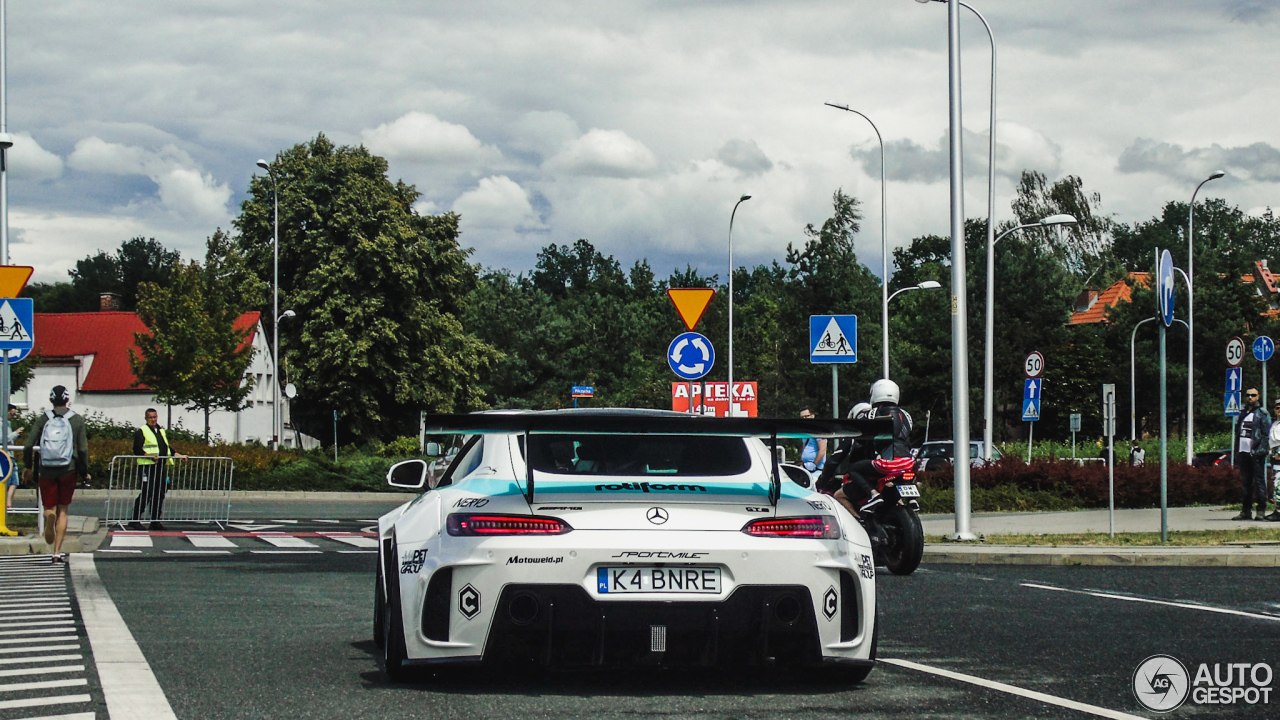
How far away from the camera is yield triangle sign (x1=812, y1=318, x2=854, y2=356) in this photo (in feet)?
64.4

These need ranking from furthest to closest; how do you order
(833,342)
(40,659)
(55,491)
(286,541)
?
(833,342) < (286,541) < (55,491) < (40,659)

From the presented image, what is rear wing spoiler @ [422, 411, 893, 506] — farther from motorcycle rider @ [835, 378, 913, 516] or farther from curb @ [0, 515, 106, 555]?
curb @ [0, 515, 106, 555]

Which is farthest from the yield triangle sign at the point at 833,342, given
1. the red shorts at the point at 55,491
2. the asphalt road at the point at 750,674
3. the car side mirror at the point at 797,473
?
the car side mirror at the point at 797,473

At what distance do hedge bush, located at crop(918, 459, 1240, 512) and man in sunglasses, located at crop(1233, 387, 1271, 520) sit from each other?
4.70 metres

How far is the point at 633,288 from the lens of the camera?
448 feet

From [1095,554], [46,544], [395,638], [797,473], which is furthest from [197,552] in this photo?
[395,638]

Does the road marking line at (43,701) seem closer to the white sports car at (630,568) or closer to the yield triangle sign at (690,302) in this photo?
the white sports car at (630,568)

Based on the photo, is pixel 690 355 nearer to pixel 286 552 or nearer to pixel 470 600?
pixel 286 552

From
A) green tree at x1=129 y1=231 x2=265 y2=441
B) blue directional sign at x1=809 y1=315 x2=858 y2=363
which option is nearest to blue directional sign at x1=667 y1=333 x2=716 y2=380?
blue directional sign at x1=809 y1=315 x2=858 y2=363

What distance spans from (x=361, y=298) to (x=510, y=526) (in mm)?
53802

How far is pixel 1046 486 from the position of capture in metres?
27.6

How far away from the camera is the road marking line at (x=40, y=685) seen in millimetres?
6562

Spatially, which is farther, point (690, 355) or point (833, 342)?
point (833, 342)

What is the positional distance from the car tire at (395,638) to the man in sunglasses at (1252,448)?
17773 millimetres
